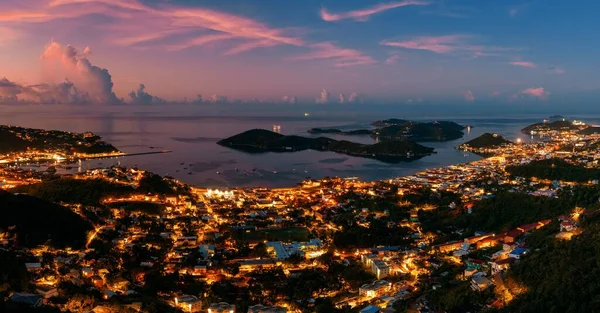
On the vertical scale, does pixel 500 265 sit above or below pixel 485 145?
below

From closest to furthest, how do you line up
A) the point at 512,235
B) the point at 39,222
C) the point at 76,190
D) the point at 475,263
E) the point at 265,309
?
the point at 265,309, the point at 475,263, the point at 512,235, the point at 39,222, the point at 76,190

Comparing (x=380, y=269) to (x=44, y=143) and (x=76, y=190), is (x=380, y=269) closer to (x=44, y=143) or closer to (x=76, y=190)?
(x=76, y=190)

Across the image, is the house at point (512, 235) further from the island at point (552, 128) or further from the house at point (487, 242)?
the island at point (552, 128)

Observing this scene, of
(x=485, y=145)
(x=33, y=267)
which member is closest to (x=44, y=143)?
(x=33, y=267)

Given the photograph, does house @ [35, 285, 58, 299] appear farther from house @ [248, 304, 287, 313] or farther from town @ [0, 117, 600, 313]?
house @ [248, 304, 287, 313]

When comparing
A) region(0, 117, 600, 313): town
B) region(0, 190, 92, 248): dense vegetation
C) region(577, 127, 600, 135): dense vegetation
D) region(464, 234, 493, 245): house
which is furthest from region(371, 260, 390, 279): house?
region(577, 127, 600, 135): dense vegetation
